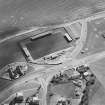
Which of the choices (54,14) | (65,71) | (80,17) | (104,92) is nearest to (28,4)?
(54,14)

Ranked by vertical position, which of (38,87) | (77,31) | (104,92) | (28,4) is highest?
(28,4)

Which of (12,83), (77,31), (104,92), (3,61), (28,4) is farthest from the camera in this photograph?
(28,4)

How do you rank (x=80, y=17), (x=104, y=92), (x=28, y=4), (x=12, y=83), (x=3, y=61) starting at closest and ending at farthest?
(x=104, y=92) < (x=12, y=83) < (x=3, y=61) < (x=80, y=17) < (x=28, y=4)

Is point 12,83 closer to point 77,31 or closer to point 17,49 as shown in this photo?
point 17,49

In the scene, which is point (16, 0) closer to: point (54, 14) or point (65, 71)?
point (54, 14)

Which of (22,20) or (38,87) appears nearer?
(38,87)

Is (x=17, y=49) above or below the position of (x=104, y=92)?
above

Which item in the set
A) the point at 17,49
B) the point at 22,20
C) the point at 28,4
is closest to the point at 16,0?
the point at 28,4
